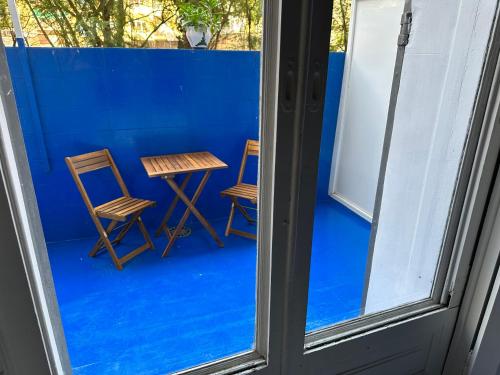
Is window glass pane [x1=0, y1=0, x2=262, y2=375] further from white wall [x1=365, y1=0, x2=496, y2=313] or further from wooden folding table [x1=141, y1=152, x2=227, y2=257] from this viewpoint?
white wall [x1=365, y1=0, x2=496, y2=313]

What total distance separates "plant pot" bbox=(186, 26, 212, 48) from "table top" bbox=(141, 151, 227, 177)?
88cm

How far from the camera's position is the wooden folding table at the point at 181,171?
8.33 feet

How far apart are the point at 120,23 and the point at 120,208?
4.20ft

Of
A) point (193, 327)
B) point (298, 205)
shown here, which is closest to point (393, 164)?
point (298, 205)

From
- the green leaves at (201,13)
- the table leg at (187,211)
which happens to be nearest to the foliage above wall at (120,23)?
the green leaves at (201,13)

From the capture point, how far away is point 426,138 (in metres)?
1.13

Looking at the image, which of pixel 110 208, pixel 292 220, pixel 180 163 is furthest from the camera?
pixel 180 163

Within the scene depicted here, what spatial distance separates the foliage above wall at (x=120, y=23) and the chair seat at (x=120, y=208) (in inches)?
44.8

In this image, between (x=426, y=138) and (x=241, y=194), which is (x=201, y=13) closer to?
(x=241, y=194)

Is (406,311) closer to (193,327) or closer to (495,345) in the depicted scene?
(495,345)

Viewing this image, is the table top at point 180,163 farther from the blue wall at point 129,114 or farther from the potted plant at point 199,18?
the potted plant at point 199,18

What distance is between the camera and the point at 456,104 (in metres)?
Result: 0.99

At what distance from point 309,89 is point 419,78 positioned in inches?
29.0

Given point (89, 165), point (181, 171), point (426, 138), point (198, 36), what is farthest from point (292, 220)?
point (89, 165)
